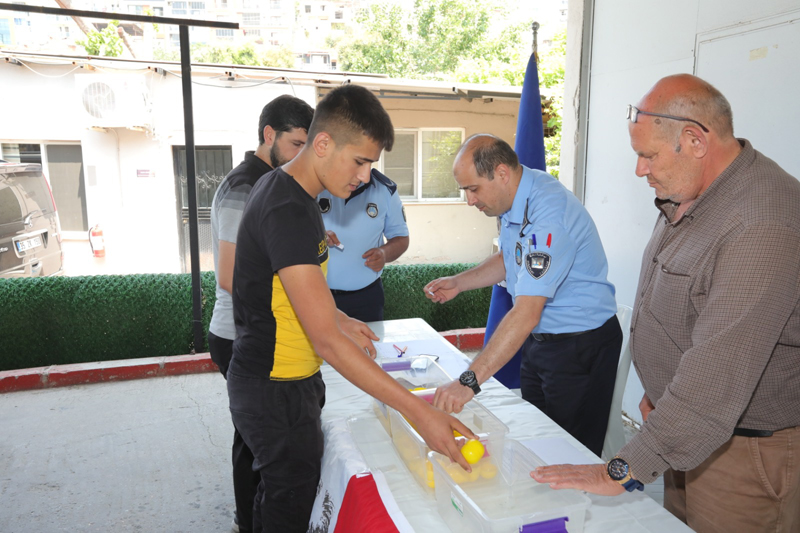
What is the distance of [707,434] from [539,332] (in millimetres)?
983

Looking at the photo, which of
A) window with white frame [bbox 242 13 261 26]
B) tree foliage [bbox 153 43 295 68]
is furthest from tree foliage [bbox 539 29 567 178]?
window with white frame [bbox 242 13 261 26]

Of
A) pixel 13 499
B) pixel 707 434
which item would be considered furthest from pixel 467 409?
pixel 13 499

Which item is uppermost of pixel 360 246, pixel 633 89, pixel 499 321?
pixel 633 89

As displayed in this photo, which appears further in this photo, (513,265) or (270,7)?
(270,7)

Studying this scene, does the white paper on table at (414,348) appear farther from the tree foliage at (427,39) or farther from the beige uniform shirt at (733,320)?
the tree foliage at (427,39)

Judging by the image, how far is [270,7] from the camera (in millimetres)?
97062

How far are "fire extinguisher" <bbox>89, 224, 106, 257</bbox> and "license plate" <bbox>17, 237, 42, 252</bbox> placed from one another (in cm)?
352

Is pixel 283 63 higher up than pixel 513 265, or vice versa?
pixel 283 63

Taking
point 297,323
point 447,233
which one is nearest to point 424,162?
point 447,233

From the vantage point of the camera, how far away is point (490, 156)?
82.7 inches

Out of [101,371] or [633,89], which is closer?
[633,89]

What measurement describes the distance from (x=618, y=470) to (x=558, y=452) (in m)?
0.31

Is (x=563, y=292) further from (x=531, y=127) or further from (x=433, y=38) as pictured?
(x=433, y=38)

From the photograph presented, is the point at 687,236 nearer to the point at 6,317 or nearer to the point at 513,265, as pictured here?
the point at 513,265
